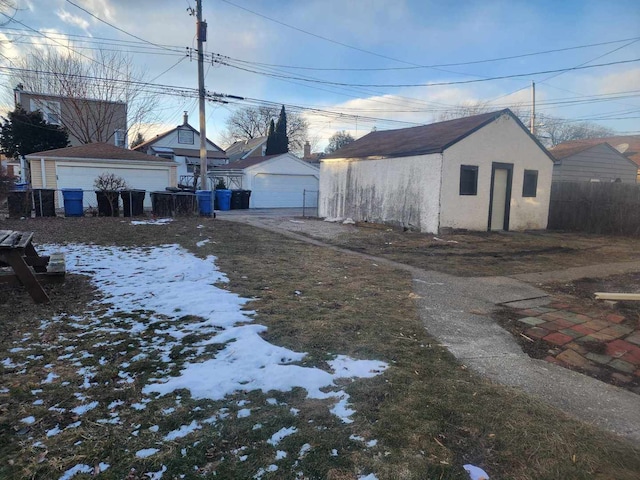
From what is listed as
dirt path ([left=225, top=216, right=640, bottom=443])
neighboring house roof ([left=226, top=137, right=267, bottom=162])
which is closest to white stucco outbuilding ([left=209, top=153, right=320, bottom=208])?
neighboring house roof ([left=226, top=137, right=267, bottom=162])

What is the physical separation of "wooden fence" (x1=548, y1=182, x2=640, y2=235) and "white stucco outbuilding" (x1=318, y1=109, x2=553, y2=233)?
1217mm

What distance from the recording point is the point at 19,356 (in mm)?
3297

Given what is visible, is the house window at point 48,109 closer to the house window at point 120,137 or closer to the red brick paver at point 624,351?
the house window at point 120,137

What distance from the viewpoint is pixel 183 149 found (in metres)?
39.2

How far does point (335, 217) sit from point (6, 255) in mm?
14414

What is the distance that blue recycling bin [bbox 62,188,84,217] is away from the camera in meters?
15.0

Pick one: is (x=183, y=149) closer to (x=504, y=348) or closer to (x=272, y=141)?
(x=272, y=141)

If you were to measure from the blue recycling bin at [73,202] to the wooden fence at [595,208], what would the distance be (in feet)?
61.8

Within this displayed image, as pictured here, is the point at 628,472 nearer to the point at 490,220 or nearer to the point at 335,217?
the point at 490,220

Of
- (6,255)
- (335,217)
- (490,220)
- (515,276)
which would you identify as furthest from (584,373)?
(335,217)

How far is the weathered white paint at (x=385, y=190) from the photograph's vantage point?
1345cm

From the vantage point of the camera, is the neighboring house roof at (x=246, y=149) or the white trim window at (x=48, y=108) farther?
the neighboring house roof at (x=246, y=149)

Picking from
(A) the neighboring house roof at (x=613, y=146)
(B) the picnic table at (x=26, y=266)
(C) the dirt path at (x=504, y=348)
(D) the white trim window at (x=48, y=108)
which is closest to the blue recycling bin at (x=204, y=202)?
(B) the picnic table at (x=26, y=266)

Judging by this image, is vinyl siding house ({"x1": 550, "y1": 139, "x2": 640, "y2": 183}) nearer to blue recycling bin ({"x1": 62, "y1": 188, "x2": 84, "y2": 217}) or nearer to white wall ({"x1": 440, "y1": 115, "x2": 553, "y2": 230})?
white wall ({"x1": 440, "y1": 115, "x2": 553, "y2": 230})
